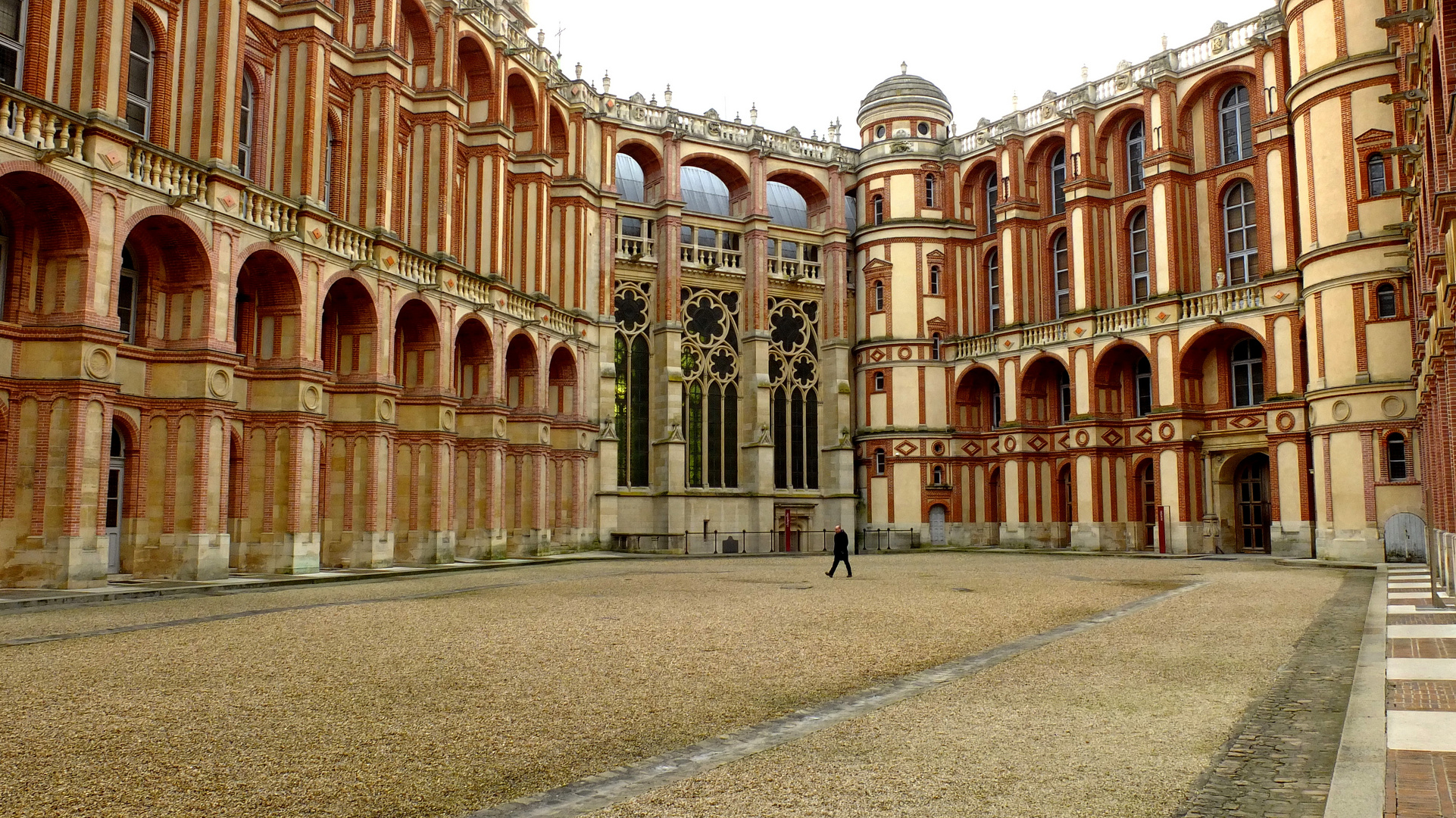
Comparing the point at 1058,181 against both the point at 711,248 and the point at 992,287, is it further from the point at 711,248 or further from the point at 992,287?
the point at 711,248

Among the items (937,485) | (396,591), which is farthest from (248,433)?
(937,485)

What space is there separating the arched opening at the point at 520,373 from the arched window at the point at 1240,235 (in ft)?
86.1

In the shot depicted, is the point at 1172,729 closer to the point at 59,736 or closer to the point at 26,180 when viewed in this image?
the point at 59,736

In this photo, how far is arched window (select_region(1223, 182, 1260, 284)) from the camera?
125 ft

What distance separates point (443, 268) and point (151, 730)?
24.9m

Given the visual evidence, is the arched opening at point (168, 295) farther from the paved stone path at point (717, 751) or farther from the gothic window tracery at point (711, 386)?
the gothic window tracery at point (711, 386)

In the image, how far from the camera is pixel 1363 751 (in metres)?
6.39

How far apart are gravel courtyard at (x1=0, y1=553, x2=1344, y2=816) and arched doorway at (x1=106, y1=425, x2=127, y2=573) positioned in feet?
19.7

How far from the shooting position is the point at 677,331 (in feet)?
146

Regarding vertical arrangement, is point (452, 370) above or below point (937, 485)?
above

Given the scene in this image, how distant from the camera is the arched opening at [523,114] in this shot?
125 feet

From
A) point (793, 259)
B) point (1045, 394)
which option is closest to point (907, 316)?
point (793, 259)

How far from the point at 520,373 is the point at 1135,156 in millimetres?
26709

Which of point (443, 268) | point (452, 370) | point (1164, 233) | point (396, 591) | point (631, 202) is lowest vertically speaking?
point (396, 591)
